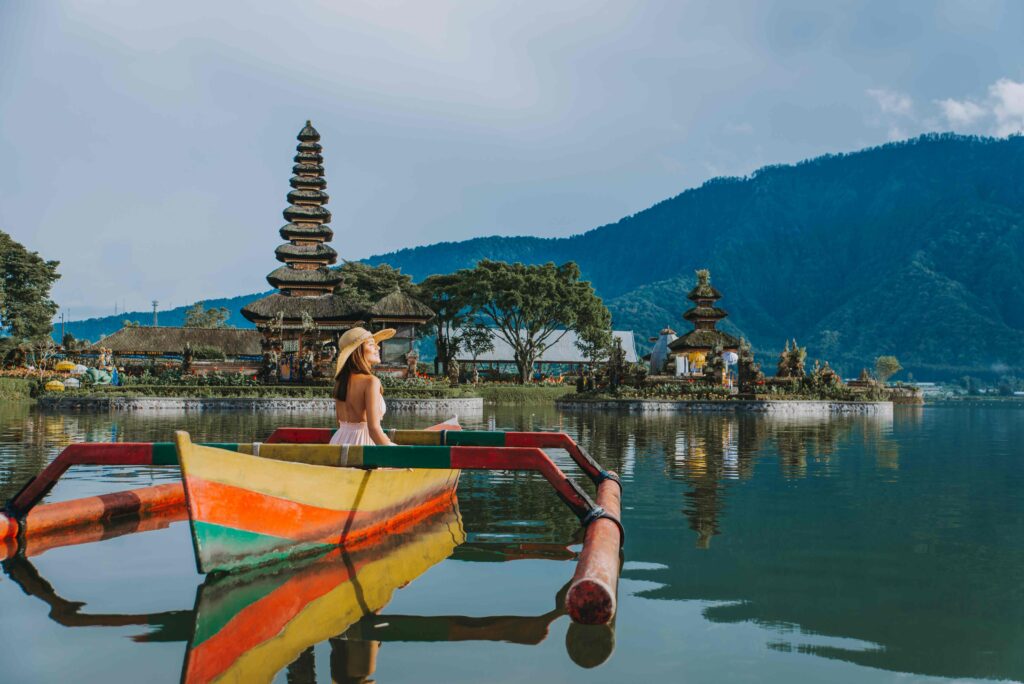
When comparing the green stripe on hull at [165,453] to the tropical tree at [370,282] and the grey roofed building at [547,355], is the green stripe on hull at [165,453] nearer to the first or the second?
the tropical tree at [370,282]

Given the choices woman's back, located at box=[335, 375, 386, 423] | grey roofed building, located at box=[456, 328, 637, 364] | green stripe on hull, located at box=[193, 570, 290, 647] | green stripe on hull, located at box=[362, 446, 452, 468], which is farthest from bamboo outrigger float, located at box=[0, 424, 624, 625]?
grey roofed building, located at box=[456, 328, 637, 364]

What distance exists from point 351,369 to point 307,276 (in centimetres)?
5262

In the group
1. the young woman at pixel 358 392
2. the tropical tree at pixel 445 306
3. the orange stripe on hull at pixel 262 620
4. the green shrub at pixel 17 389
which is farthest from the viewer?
the tropical tree at pixel 445 306

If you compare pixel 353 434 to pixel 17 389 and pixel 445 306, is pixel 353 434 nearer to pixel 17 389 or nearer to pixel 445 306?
pixel 17 389

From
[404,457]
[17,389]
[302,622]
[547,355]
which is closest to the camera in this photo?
[302,622]

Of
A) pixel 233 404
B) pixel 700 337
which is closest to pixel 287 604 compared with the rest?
pixel 233 404

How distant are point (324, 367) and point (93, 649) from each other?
129 ft

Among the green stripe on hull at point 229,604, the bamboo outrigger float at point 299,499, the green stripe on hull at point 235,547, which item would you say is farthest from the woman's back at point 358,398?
the green stripe on hull at point 229,604

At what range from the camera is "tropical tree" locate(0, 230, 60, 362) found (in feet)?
181

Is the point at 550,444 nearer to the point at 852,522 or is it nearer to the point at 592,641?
the point at 852,522

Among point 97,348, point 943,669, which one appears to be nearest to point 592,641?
point 943,669

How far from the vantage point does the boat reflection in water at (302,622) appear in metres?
5.38

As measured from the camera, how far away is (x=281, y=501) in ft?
23.5

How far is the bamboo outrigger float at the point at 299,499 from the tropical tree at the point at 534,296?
48.3 metres
